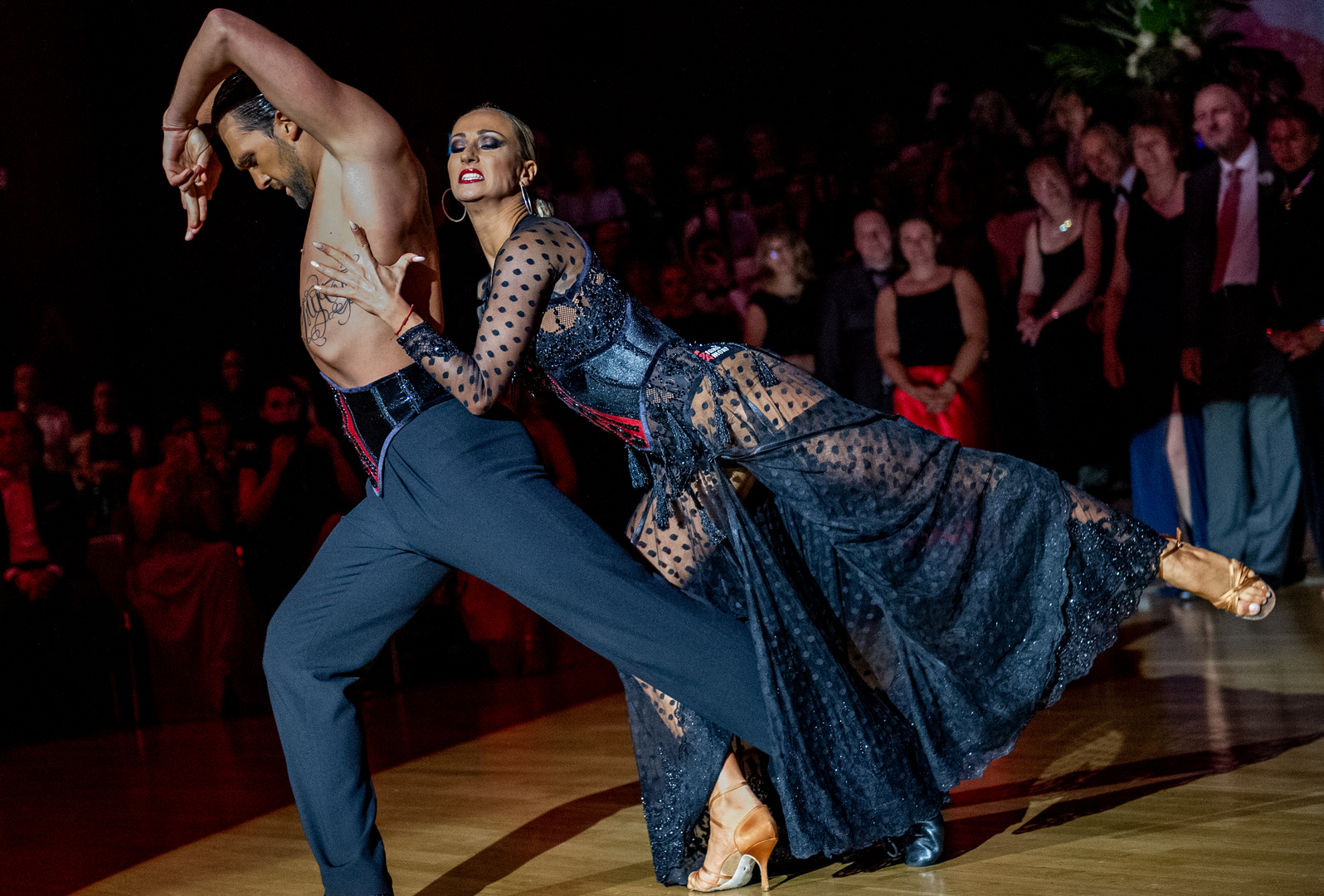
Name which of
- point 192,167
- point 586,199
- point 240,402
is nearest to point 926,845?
point 192,167

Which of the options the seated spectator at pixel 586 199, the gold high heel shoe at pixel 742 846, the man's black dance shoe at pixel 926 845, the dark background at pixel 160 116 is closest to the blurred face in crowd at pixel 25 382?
the dark background at pixel 160 116

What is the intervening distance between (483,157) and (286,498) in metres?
3.66

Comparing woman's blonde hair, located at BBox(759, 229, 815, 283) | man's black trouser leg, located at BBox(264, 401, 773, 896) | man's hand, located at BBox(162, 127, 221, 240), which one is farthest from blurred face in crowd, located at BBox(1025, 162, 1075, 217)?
man's hand, located at BBox(162, 127, 221, 240)

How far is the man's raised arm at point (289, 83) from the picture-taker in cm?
211

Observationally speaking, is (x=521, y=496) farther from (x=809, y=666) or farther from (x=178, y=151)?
(x=178, y=151)

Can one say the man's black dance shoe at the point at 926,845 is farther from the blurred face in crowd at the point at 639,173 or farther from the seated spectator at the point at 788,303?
the blurred face in crowd at the point at 639,173

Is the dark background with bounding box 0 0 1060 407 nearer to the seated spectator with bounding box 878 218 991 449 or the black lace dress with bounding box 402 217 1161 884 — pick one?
the seated spectator with bounding box 878 218 991 449

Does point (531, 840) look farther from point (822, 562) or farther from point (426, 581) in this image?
point (822, 562)

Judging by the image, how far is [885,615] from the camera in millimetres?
2342

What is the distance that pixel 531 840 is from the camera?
9.19ft

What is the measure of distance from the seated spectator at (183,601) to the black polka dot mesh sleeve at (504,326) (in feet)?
12.2

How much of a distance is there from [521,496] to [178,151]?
96cm

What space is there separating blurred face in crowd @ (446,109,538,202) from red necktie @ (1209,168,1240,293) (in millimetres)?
4428

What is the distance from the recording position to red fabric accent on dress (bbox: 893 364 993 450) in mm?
5773
